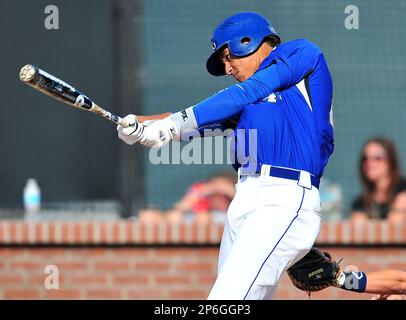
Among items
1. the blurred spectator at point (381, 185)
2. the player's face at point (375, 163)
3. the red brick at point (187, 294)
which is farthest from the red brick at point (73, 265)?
the player's face at point (375, 163)

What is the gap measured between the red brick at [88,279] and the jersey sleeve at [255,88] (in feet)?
10.7

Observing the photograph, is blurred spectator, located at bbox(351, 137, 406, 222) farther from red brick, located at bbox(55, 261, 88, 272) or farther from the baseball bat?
the baseball bat

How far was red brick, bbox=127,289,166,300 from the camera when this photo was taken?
8242 millimetres

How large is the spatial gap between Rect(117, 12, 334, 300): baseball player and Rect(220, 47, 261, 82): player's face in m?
0.06

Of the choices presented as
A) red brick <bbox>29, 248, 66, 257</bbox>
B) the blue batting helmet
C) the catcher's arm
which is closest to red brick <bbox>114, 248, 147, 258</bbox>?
red brick <bbox>29, 248, 66, 257</bbox>

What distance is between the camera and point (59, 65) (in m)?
9.02

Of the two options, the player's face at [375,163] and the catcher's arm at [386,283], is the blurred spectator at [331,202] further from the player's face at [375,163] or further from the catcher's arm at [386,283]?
the catcher's arm at [386,283]

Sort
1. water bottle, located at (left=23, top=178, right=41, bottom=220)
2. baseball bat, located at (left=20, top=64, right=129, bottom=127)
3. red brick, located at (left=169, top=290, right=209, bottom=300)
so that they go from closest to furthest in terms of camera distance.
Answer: baseball bat, located at (left=20, top=64, right=129, bottom=127), red brick, located at (left=169, top=290, right=209, bottom=300), water bottle, located at (left=23, top=178, right=41, bottom=220)

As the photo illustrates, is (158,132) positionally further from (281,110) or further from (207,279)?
(207,279)

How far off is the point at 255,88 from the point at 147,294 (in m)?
3.31

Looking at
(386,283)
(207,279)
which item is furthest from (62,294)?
(386,283)
